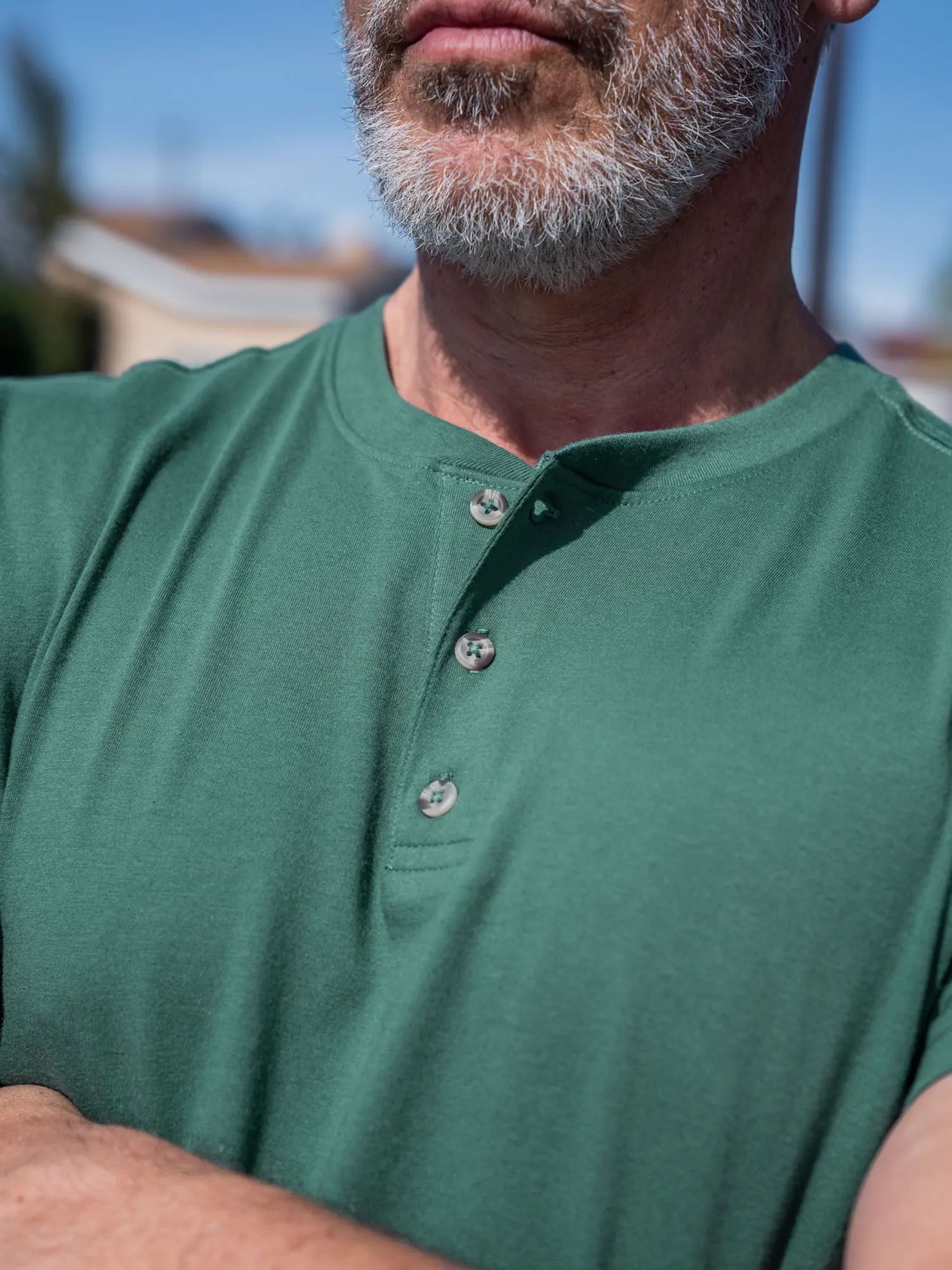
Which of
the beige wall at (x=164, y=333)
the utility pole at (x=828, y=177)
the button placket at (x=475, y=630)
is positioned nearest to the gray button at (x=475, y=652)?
the button placket at (x=475, y=630)

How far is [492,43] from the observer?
164 cm

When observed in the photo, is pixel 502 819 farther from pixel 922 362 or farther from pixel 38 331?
pixel 922 362

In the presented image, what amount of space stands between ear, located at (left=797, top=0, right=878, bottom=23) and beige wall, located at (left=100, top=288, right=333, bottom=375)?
2037cm

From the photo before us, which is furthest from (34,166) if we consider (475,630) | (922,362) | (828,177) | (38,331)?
(475,630)

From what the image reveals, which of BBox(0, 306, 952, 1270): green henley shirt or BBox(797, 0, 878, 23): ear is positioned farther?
BBox(797, 0, 878, 23): ear

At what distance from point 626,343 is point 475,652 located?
1.77 feet

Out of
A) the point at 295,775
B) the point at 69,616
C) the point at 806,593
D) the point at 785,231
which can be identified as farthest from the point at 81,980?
the point at 785,231

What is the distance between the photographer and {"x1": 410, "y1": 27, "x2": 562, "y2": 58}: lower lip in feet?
5.36

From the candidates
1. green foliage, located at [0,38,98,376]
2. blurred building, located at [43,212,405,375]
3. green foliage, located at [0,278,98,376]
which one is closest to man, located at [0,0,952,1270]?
blurred building, located at [43,212,405,375]

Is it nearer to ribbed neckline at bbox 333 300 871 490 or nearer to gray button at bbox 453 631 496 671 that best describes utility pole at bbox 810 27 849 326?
ribbed neckline at bbox 333 300 871 490

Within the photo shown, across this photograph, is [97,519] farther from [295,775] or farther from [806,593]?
[806,593]

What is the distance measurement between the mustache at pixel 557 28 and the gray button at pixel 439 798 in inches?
35.1

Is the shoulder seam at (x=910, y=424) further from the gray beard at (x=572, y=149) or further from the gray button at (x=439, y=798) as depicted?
the gray button at (x=439, y=798)

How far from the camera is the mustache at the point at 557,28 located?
5.37 ft
